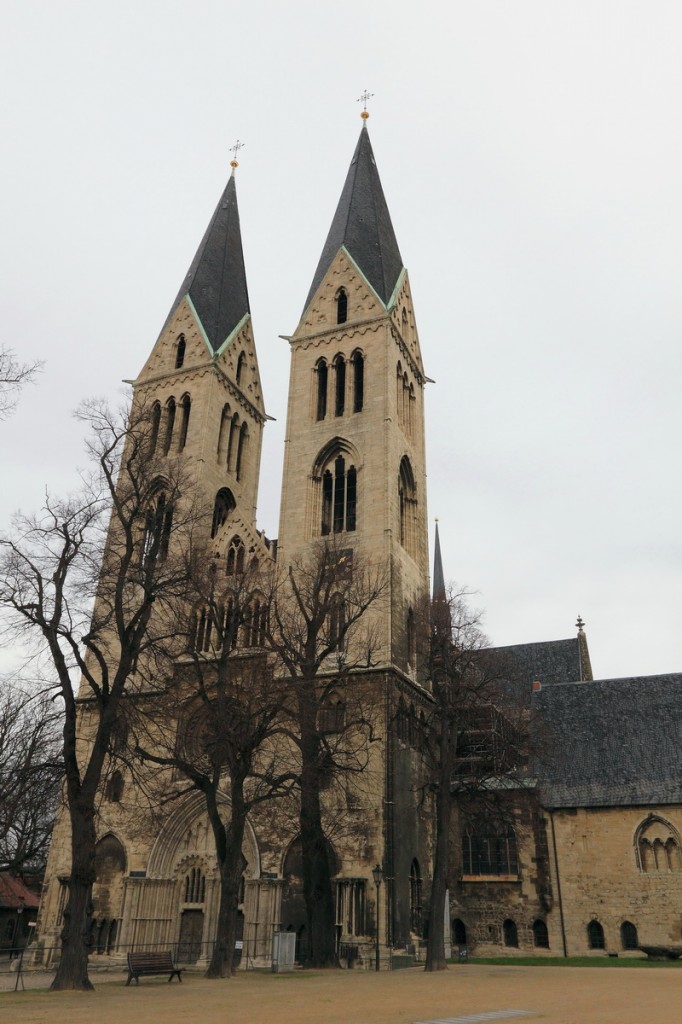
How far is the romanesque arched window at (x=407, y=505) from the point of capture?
3725 cm

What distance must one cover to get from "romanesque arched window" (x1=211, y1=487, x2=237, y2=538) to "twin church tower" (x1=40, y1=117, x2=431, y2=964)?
12 cm

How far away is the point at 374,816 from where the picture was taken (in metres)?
27.9

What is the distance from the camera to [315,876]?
73.4 ft

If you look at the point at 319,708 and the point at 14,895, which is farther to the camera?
the point at 14,895

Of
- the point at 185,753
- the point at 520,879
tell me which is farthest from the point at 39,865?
the point at 185,753

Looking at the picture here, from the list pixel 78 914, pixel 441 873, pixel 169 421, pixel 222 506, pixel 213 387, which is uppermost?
pixel 213 387

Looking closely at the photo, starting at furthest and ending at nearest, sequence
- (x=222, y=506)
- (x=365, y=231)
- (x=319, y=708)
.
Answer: (x=365, y=231), (x=222, y=506), (x=319, y=708)

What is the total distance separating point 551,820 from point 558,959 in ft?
18.1

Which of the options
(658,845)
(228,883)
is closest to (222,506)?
(228,883)

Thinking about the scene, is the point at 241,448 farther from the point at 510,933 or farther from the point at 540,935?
the point at 540,935

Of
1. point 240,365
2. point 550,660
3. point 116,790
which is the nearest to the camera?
point 116,790

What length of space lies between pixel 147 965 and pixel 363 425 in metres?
23.8

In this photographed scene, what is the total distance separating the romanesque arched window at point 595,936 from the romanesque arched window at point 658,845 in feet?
9.30

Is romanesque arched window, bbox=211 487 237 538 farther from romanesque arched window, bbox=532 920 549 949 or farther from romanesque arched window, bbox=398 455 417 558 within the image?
romanesque arched window, bbox=532 920 549 949
